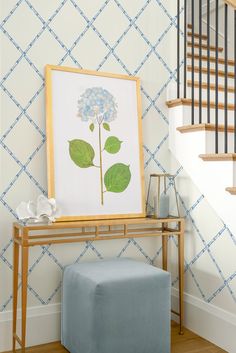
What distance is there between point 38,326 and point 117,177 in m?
1.02

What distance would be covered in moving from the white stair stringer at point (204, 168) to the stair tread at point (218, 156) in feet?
0.07

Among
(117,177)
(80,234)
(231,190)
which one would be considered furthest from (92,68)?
(231,190)

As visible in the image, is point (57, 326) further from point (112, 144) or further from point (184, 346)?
point (112, 144)

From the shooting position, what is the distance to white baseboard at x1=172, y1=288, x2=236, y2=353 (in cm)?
256

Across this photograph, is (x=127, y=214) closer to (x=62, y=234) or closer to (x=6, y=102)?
(x=62, y=234)

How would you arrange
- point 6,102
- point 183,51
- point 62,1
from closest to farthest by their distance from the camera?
1. point 6,102
2. point 62,1
3. point 183,51

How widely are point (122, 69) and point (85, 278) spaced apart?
55.3 inches

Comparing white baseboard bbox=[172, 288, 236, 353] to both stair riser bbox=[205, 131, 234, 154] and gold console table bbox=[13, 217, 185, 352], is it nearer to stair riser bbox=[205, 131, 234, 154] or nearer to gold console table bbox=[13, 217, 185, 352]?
gold console table bbox=[13, 217, 185, 352]

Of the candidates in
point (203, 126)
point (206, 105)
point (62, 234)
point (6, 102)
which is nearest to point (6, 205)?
point (62, 234)

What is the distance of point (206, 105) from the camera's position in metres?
2.96

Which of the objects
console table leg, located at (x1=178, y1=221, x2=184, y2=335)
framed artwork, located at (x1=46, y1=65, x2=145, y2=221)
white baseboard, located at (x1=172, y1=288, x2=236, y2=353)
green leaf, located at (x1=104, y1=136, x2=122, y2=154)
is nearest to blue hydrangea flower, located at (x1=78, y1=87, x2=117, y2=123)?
framed artwork, located at (x1=46, y1=65, x2=145, y2=221)

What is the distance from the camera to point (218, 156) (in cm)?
251

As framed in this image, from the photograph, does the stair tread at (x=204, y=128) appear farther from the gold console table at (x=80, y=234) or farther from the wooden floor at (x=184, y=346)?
the wooden floor at (x=184, y=346)

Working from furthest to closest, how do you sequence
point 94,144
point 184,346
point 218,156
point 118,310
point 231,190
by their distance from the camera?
point 94,144 → point 184,346 → point 218,156 → point 231,190 → point 118,310
